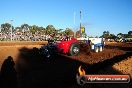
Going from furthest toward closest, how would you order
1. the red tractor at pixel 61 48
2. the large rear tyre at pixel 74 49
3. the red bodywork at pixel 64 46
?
the large rear tyre at pixel 74 49, the red bodywork at pixel 64 46, the red tractor at pixel 61 48

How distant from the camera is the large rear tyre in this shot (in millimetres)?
16266

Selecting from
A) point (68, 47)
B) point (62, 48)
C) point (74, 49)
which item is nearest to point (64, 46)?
point (62, 48)

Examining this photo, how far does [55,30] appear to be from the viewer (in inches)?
3664

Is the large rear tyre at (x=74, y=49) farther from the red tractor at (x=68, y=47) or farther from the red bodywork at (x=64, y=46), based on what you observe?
the red bodywork at (x=64, y=46)

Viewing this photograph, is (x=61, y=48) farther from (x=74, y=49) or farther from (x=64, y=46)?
(x=74, y=49)

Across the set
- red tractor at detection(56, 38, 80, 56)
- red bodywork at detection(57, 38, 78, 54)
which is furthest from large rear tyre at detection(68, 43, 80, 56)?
red bodywork at detection(57, 38, 78, 54)

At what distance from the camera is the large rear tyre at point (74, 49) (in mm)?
16266

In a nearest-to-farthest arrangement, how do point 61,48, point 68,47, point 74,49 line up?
point 61,48 < point 68,47 < point 74,49

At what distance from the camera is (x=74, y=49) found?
16.6 m

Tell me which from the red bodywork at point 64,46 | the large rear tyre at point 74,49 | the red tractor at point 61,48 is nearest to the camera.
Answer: the red tractor at point 61,48

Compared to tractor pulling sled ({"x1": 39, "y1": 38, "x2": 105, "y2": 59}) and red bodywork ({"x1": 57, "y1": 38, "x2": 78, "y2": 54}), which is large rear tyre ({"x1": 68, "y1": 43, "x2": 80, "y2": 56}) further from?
red bodywork ({"x1": 57, "y1": 38, "x2": 78, "y2": 54})

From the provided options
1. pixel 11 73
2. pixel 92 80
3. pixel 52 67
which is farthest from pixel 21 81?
pixel 92 80

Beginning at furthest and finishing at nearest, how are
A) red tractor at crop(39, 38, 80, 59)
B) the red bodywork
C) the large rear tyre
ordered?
the large rear tyre, the red bodywork, red tractor at crop(39, 38, 80, 59)

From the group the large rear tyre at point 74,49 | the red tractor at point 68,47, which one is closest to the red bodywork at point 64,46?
the red tractor at point 68,47
